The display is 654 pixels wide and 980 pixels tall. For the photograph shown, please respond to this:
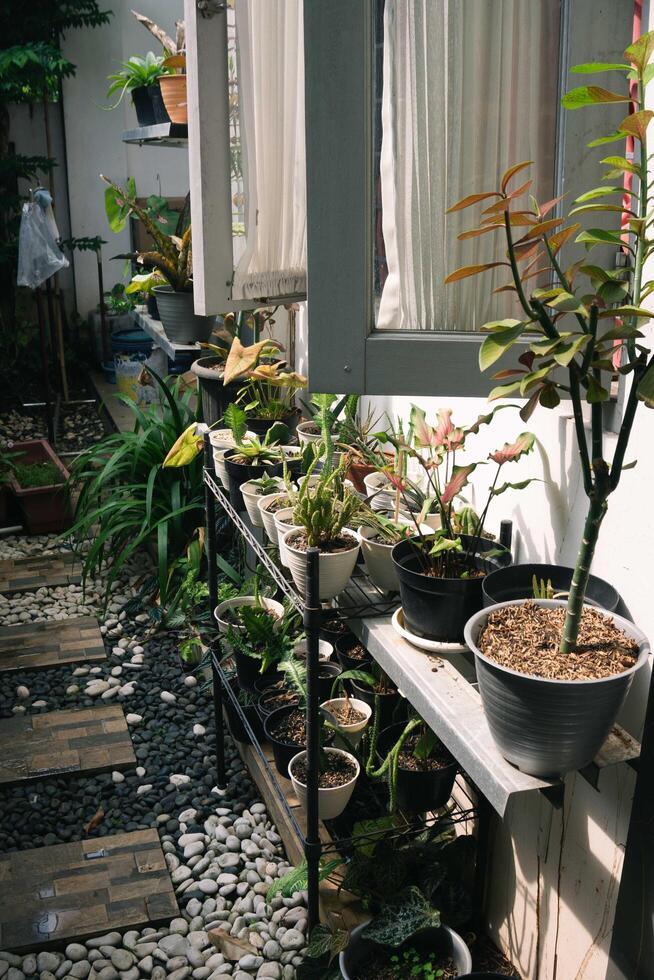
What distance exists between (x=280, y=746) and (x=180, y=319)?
1843 millimetres

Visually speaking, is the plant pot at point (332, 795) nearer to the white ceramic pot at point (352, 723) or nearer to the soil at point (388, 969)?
the white ceramic pot at point (352, 723)

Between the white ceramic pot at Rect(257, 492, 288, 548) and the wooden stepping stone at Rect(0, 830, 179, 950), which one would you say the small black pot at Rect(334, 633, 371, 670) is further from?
the wooden stepping stone at Rect(0, 830, 179, 950)

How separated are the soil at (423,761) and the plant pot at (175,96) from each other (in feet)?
7.17

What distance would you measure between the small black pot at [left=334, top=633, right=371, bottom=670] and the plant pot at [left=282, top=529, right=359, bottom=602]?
0.38 meters

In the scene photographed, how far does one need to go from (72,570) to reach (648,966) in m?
3.19

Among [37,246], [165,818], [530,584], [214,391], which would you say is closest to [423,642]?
[530,584]

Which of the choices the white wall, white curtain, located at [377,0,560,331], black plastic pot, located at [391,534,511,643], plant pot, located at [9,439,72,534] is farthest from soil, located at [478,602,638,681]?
the white wall

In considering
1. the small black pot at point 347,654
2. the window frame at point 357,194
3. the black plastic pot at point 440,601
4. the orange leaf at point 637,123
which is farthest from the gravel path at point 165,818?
the orange leaf at point 637,123

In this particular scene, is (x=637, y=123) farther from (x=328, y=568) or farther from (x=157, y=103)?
(x=157, y=103)

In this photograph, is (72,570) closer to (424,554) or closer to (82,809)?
(82,809)

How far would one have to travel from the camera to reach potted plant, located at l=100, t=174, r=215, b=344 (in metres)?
3.47

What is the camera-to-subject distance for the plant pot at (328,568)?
6.08 feet

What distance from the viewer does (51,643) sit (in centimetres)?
359

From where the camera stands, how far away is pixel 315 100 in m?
1.40
